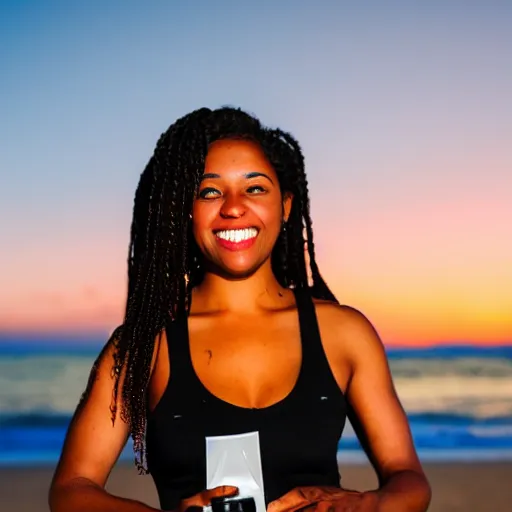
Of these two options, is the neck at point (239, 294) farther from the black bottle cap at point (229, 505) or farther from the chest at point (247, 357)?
the black bottle cap at point (229, 505)

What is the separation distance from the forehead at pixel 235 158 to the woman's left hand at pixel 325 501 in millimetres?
832

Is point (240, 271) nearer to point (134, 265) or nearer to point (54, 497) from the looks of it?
point (134, 265)

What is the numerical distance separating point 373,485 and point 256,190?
484 cm

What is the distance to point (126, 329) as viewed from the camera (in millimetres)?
2812

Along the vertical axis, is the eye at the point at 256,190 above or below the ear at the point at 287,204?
above

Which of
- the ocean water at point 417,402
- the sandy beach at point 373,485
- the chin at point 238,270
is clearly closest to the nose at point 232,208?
the chin at point 238,270

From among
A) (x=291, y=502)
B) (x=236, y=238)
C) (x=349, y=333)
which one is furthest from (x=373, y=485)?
(x=291, y=502)

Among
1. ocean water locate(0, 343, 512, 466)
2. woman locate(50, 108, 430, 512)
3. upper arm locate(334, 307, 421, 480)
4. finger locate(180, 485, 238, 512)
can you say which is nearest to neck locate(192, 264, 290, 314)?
woman locate(50, 108, 430, 512)

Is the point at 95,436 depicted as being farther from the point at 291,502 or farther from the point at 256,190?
the point at 256,190

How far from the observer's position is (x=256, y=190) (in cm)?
287

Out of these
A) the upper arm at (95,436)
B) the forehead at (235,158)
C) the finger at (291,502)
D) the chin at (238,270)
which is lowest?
the finger at (291,502)

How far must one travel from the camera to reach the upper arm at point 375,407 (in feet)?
8.87

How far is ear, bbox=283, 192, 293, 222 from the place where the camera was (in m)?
3.07

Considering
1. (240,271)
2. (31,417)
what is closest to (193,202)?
(240,271)
